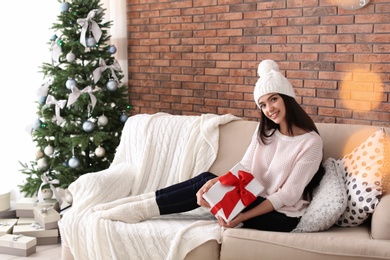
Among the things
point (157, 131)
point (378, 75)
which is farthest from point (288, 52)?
point (157, 131)

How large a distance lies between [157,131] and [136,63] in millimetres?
1572

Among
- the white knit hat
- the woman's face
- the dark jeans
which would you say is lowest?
the dark jeans

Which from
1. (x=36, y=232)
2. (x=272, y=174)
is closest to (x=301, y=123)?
(x=272, y=174)

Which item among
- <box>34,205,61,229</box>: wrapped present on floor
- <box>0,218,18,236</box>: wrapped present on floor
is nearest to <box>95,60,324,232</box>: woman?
<box>34,205,61,229</box>: wrapped present on floor

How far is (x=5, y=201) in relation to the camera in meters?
4.25

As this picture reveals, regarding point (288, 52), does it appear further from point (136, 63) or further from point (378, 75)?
point (136, 63)

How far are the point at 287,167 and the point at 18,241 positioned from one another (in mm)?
1952

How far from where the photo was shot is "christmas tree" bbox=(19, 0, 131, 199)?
13.0 feet

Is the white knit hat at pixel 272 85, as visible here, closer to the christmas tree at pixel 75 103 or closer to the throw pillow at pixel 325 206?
the throw pillow at pixel 325 206

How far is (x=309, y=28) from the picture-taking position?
377 centimetres

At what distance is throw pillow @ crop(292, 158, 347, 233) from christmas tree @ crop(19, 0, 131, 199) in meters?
1.79

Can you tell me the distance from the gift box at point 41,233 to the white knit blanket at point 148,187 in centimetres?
81

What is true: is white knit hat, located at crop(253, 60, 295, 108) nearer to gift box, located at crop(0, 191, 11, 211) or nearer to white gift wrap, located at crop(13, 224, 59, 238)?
white gift wrap, located at crop(13, 224, 59, 238)

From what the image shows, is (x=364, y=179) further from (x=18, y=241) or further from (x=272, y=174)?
(x=18, y=241)
